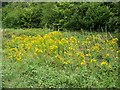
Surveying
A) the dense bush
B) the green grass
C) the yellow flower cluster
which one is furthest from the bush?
the green grass

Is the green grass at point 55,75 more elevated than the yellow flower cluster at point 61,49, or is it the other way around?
the yellow flower cluster at point 61,49

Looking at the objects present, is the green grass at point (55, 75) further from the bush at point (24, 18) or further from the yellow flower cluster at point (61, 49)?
the bush at point (24, 18)

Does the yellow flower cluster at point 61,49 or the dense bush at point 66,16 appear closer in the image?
the yellow flower cluster at point 61,49

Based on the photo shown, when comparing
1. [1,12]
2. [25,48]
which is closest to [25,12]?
[1,12]

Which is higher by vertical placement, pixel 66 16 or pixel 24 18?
pixel 66 16

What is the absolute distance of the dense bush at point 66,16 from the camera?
766 cm

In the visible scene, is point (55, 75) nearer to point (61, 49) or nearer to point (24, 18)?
point (61, 49)

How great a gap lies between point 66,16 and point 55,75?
346 centimetres

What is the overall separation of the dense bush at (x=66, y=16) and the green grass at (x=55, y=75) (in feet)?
8.09

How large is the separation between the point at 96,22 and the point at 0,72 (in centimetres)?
349

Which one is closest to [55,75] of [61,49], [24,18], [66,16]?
[61,49]

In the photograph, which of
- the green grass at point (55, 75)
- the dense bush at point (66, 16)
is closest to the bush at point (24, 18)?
the dense bush at point (66, 16)

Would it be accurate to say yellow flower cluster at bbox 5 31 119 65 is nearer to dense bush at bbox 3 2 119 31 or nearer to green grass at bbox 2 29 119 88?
green grass at bbox 2 29 119 88

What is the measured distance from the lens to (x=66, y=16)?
8109 mm
